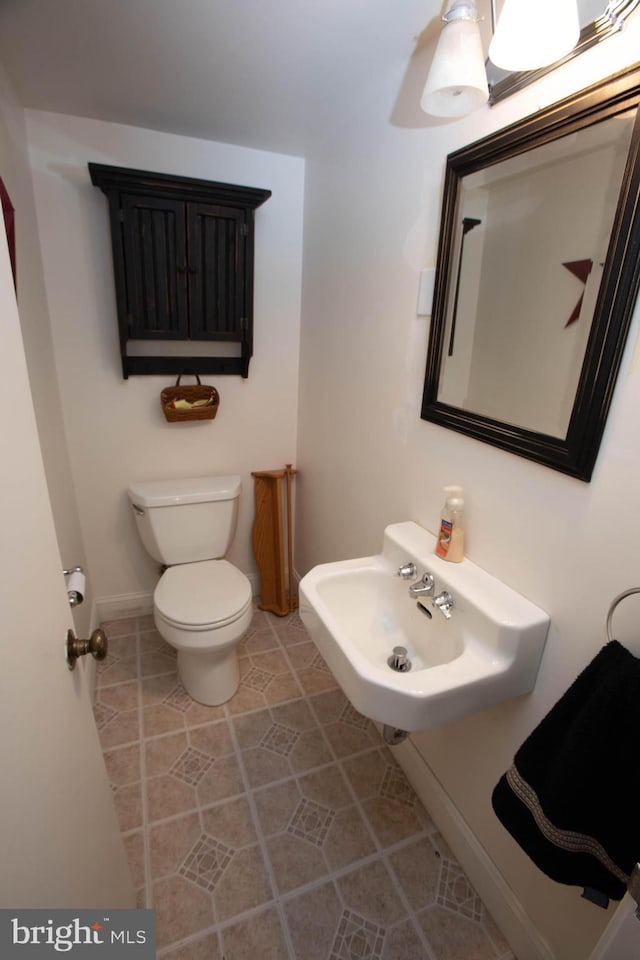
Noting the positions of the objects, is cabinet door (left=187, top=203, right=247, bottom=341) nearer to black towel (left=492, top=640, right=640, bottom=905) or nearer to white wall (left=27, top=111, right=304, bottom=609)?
white wall (left=27, top=111, right=304, bottom=609)

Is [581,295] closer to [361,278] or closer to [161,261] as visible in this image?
[361,278]

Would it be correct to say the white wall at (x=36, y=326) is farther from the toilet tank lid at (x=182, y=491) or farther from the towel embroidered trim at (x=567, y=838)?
the towel embroidered trim at (x=567, y=838)

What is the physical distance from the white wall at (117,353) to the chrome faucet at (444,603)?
1397mm

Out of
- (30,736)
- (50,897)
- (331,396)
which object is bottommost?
(50,897)

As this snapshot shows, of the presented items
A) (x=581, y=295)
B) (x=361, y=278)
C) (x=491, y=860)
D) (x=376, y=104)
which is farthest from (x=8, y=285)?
(x=491, y=860)

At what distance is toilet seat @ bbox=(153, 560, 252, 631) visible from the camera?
1656mm

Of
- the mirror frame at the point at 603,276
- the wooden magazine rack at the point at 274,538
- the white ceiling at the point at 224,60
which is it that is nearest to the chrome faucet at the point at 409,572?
the mirror frame at the point at 603,276

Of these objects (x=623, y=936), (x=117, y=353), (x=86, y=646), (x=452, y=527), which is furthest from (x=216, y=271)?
(x=623, y=936)

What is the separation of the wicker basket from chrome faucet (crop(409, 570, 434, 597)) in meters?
1.30

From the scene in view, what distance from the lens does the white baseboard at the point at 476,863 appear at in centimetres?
111

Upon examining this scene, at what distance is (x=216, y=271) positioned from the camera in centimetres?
190

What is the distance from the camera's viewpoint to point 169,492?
6.50ft

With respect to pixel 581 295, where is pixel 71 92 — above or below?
above

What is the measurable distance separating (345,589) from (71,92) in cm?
186
